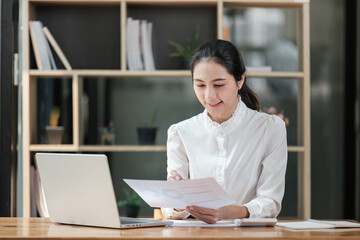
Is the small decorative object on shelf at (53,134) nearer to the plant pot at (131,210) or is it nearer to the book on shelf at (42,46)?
the book on shelf at (42,46)

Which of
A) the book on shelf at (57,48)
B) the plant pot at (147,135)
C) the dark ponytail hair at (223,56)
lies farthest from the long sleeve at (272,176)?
the book on shelf at (57,48)

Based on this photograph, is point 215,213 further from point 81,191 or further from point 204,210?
point 81,191

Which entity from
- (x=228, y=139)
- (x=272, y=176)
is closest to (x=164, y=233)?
(x=272, y=176)

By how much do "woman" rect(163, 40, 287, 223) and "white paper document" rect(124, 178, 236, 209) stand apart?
12.2 inches

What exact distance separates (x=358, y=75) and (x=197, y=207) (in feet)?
10.9

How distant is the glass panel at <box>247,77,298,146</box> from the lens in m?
4.78

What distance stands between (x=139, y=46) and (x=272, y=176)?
5.64 ft

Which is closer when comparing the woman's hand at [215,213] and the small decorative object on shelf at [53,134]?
the woman's hand at [215,213]

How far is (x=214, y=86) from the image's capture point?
7.59 feet

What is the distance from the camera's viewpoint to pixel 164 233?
68.9 inches

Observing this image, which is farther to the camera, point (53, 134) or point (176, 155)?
point (53, 134)

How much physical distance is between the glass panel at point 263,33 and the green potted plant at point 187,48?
38.8 inches

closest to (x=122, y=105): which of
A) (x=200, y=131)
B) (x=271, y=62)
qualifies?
(x=271, y=62)

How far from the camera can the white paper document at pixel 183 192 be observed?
5.88 feet
